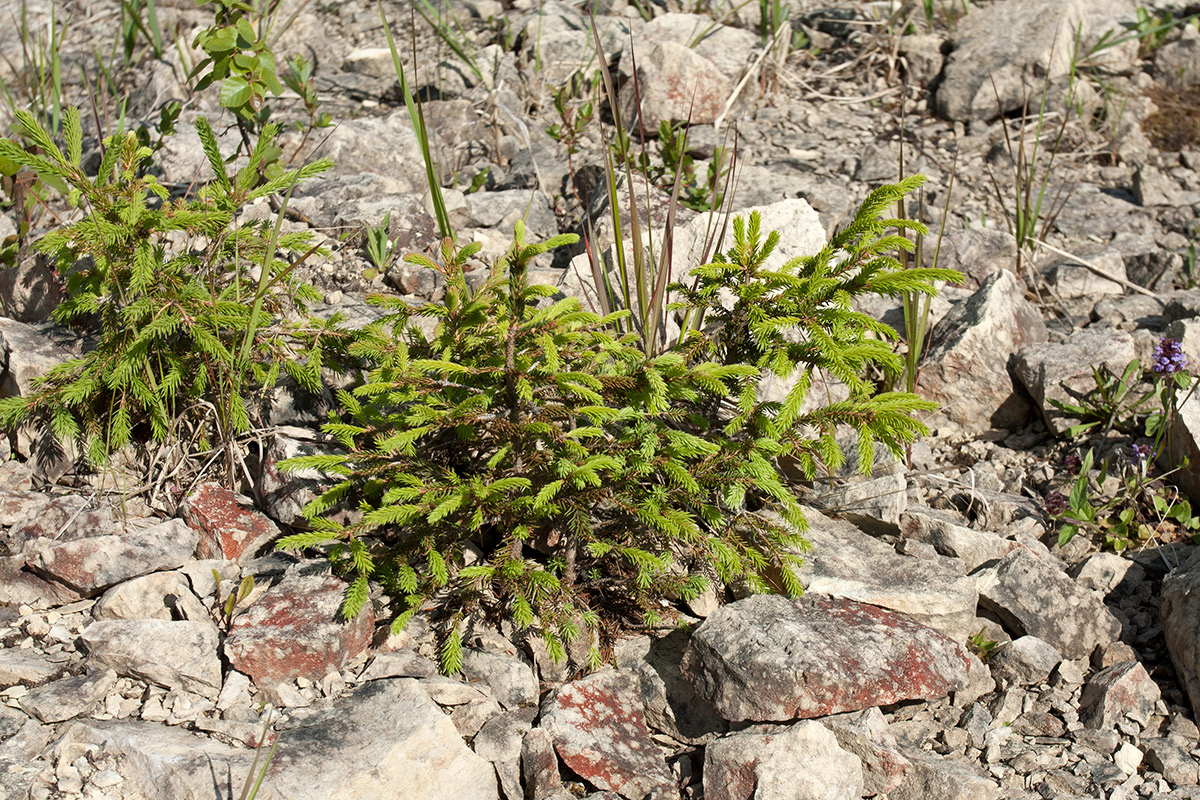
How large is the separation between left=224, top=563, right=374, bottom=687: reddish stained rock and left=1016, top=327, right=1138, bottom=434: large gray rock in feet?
10.9

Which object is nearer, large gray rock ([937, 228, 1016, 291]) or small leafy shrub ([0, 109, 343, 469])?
small leafy shrub ([0, 109, 343, 469])

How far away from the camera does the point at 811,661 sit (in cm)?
288

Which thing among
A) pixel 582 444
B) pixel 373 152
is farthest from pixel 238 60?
pixel 582 444

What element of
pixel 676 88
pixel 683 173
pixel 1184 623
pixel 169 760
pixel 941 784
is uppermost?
pixel 676 88

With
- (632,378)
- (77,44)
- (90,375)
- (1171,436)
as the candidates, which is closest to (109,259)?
(90,375)

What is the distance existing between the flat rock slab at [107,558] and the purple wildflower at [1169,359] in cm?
425

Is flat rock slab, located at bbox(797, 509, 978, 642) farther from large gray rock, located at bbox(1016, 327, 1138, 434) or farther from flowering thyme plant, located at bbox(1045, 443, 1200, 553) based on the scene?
large gray rock, located at bbox(1016, 327, 1138, 434)

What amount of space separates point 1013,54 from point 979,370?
321 cm

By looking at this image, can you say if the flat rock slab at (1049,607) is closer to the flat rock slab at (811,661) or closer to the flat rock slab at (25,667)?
the flat rock slab at (811,661)

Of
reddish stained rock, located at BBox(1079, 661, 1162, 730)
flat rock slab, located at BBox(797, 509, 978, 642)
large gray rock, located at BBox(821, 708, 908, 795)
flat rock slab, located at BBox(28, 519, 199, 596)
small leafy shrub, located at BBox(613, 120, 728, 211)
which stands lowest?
reddish stained rock, located at BBox(1079, 661, 1162, 730)

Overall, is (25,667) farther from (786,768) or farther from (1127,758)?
(1127,758)

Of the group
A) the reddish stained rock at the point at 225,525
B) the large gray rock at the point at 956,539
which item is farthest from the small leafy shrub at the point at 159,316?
the large gray rock at the point at 956,539

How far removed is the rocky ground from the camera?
2775 mm

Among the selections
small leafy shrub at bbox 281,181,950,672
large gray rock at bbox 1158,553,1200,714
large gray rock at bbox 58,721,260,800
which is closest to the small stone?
large gray rock at bbox 1158,553,1200,714
